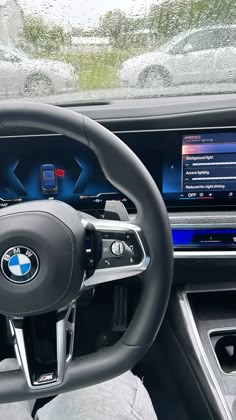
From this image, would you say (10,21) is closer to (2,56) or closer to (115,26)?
(2,56)

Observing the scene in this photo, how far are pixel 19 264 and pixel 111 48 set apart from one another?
0.85 meters

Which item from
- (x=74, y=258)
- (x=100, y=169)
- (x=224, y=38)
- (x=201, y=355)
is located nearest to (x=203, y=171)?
(x=100, y=169)

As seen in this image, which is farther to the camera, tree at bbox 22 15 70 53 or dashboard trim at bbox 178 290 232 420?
tree at bbox 22 15 70 53

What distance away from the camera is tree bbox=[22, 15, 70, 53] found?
1.63 meters

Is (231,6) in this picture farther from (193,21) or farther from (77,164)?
(77,164)

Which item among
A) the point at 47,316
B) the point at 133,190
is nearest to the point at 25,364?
the point at 47,316

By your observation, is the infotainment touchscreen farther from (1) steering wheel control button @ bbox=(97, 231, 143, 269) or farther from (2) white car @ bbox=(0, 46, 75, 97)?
(1) steering wheel control button @ bbox=(97, 231, 143, 269)

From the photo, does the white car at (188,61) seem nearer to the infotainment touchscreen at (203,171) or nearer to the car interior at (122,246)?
the car interior at (122,246)

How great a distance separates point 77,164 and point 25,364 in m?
0.65

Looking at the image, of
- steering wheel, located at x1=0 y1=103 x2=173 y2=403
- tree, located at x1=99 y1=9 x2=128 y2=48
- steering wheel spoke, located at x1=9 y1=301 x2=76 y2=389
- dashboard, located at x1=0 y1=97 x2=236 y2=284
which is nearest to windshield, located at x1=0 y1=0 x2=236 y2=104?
tree, located at x1=99 y1=9 x2=128 y2=48

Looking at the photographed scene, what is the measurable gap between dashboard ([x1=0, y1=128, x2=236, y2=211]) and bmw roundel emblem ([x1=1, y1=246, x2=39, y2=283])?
22.1 inches

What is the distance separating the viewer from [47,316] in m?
1.17

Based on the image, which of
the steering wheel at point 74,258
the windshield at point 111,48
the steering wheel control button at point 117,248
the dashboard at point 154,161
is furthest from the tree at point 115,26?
the steering wheel control button at point 117,248

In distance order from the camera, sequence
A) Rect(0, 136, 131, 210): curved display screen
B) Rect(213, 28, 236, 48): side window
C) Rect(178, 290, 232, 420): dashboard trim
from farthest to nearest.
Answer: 1. Rect(213, 28, 236, 48): side window
2. Rect(0, 136, 131, 210): curved display screen
3. Rect(178, 290, 232, 420): dashboard trim
